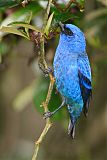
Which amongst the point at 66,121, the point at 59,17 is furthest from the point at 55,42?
the point at 59,17

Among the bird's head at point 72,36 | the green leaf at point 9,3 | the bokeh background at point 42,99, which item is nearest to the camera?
the green leaf at point 9,3

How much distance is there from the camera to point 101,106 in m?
4.17

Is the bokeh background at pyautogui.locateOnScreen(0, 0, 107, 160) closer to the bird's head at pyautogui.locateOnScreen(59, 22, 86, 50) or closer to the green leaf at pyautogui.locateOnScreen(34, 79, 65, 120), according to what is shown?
the green leaf at pyautogui.locateOnScreen(34, 79, 65, 120)

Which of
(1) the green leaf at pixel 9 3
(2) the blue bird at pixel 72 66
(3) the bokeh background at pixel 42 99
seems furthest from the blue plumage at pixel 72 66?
(3) the bokeh background at pixel 42 99

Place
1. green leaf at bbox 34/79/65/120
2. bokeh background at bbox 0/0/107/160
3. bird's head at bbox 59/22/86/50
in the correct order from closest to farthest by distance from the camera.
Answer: bird's head at bbox 59/22/86/50, green leaf at bbox 34/79/65/120, bokeh background at bbox 0/0/107/160

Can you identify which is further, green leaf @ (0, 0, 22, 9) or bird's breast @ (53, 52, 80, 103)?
bird's breast @ (53, 52, 80, 103)

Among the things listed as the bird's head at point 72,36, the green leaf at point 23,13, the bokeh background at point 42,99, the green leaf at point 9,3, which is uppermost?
the green leaf at point 9,3

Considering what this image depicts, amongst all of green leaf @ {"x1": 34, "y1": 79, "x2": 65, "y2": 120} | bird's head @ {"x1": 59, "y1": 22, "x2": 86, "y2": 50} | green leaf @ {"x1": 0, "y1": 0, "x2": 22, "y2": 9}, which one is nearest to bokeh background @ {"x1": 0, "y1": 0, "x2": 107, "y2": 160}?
green leaf @ {"x1": 34, "y1": 79, "x2": 65, "y2": 120}

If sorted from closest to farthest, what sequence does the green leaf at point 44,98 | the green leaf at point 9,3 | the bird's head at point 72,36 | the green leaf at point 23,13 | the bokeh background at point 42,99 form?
the green leaf at point 9,3, the bird's head at point 72,36, the green leaf at point 23,13, the green leaf at point 44,98, the bokeh background at point 42,99

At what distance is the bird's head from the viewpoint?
2.36 m

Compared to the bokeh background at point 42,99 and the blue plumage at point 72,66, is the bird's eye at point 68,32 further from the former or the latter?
the bokeh background at point 42,99

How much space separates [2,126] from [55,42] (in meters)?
1.46

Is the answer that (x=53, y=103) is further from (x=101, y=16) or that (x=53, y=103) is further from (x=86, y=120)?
(x=86, y=120)

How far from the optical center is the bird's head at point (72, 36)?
2359 millimetres
